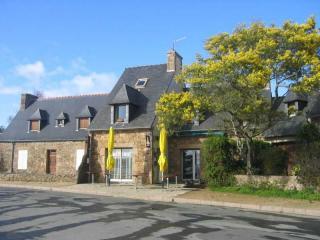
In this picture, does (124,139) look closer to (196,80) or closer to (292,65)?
(196,80)

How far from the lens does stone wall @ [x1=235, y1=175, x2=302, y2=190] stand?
56.8ft

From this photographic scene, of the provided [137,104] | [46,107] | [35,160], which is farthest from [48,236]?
[46,107]

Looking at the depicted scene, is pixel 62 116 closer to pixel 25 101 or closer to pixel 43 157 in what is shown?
pixel 43 157

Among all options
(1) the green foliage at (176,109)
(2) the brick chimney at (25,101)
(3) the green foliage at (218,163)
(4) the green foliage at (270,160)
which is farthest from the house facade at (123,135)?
(2) the brick chimney at (25,101)

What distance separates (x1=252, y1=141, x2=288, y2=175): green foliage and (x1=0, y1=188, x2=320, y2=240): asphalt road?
7.83m

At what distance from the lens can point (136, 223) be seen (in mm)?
10133

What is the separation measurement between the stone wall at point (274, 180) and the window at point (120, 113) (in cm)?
893

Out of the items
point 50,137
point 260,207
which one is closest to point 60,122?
point 50,137

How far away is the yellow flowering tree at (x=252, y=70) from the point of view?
16625 mm

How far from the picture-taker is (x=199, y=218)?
1131 centimetres

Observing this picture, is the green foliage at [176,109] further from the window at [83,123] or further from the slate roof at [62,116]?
the slate roof at [62,116]

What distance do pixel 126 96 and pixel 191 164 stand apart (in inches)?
227

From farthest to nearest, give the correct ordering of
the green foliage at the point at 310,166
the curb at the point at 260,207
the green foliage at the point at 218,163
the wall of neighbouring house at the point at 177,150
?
the wall of neighbouring house at the point at 177,150, the green foliage at the point at 218,163, the green foliage at the point at 310,166, the curb at the point at 260,207

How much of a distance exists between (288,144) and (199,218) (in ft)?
38.4
